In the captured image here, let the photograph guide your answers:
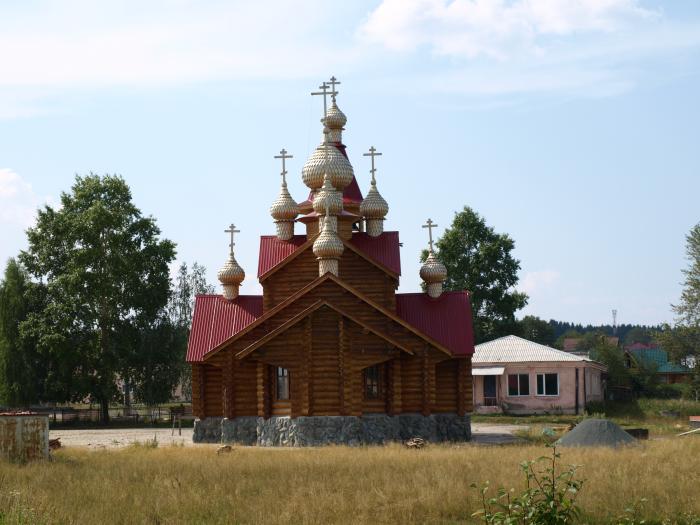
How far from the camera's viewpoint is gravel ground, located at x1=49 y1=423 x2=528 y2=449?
3150cm

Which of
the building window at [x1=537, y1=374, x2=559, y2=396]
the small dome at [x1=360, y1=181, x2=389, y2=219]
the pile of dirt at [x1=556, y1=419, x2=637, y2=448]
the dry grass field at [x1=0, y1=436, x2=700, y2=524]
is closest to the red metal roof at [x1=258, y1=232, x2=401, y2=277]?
the small dome at [x1=360, y1=181, x2=389, y2=219]

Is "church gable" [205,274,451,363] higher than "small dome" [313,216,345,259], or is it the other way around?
"small dome" [313,216,345,259]

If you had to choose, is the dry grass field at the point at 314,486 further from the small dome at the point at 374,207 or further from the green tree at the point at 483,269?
the green tree at the point at 483,269

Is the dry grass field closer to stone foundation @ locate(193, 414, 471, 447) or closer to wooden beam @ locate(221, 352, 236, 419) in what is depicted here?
stone foundation @ locate(193, 414, 471, 447)

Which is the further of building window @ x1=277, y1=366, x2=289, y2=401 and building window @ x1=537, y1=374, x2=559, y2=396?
building window @ x1=537, y1=374, x2=559, y2=396

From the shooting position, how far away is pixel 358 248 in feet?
113

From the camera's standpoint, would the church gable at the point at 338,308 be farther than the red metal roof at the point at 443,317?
No

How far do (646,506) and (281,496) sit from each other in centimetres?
575

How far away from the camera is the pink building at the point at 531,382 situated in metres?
48.0

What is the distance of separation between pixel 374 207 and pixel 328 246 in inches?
173

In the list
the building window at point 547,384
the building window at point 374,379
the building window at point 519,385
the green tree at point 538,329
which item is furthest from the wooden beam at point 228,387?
the green tree at point 538,329

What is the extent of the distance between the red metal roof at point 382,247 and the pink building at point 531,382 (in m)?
14.8

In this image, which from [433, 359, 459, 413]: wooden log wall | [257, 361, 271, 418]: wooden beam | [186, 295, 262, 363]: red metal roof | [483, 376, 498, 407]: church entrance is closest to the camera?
[257, 361, 271, 418]: wooden beam

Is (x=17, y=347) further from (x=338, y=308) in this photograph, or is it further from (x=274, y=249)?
(x=338, y=308)
